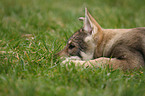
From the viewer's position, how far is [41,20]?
7133mm

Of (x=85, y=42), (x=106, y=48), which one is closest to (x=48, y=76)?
(x=85, y=42)

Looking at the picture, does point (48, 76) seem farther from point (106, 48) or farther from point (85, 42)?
point (106, 48)

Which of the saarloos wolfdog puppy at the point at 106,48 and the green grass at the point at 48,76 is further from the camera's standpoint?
the saarloos wolfdog puppy at the point at 106,48

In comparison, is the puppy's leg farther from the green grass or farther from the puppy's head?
the puppy's head

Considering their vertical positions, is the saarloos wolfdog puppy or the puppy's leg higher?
the saarloos wolfdog puppy

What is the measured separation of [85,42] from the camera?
13.8 feet

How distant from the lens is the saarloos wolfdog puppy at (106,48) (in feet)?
11.7

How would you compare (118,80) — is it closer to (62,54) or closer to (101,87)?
(101,87)

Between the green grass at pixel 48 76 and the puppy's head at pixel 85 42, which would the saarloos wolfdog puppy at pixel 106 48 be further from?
the green grass at pixel 48 76

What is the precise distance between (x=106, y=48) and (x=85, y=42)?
20.2 inches

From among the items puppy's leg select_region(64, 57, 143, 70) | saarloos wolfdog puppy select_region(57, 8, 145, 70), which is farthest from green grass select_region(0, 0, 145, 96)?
saarloos wolfdog puppy select_region(57, 8, 145, 70)

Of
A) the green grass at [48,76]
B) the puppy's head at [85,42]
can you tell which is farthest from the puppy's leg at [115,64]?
the puppy's head at [85,42]

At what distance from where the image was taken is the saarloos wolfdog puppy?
3570 millimetres

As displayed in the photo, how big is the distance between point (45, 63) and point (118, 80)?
4.92 feet
